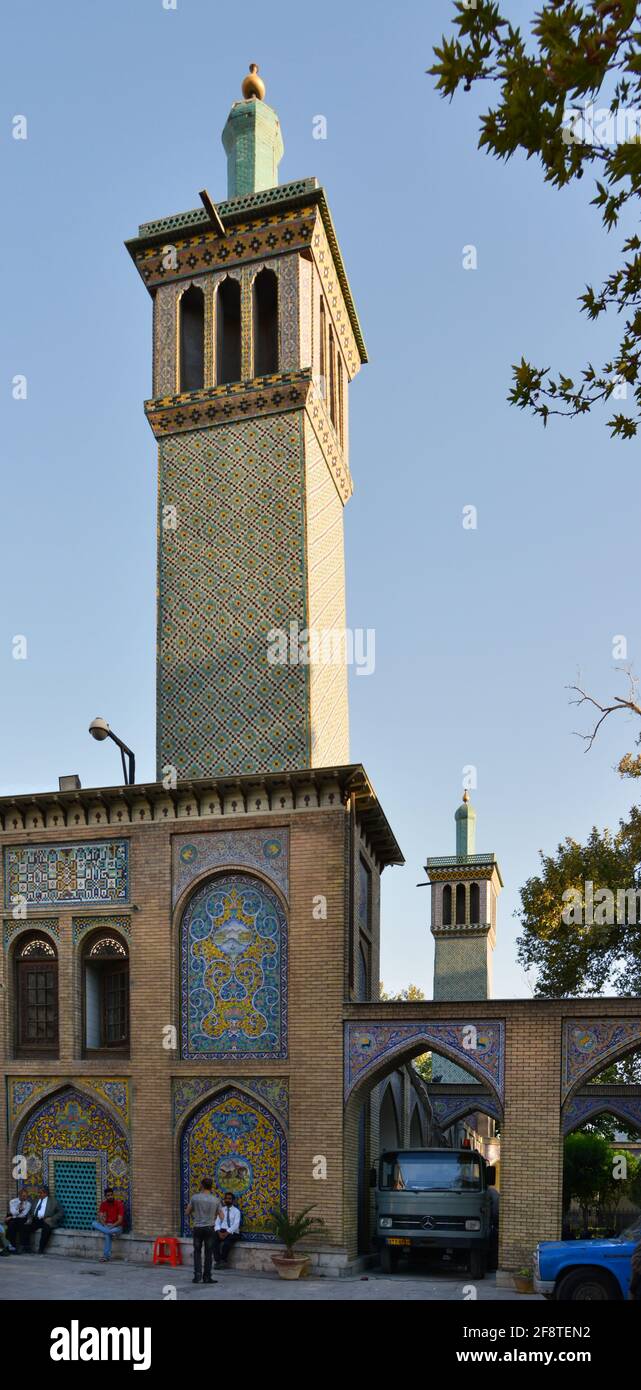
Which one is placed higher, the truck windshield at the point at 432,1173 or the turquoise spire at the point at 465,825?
the turquoise spire at the point at 465,825

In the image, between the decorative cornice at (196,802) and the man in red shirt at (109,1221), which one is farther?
the decorative cornice at (196,802)

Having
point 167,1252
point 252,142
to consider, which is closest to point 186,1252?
point 167,1252

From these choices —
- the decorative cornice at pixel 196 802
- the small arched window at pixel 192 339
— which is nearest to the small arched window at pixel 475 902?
the decorative cornice at pixel 196 802

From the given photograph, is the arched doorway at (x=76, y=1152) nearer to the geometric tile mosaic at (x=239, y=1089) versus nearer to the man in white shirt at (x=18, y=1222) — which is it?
the man in white shirt at (x=18, y=1222)

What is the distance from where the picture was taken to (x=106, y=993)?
20406 millimetres

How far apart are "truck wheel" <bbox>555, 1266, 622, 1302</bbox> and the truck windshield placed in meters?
5.71

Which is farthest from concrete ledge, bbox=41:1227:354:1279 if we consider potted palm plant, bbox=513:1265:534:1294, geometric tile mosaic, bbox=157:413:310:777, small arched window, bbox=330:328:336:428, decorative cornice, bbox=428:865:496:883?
decorative cornice, bbox=428:865:496:883

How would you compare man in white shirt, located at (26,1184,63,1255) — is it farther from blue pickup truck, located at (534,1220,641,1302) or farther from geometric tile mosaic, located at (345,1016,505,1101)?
blue pickup truck, located at (534,1220,641,1302)

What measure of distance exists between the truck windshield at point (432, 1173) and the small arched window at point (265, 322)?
1346 cm

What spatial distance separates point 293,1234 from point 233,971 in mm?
3830

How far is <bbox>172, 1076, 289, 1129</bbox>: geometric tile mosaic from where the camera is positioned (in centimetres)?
1850

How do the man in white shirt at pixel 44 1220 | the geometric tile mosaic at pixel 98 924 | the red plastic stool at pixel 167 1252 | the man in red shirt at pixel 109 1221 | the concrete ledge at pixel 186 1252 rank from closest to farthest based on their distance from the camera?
the concrete ledge at pixel 186 1252 < the red plastic stool at pixel 167 1252 < the man in red shirt at pixel 109 1221 < the man in white shirt at pixel 44 1220 < the geometric tile mosaic at pixel 98 924

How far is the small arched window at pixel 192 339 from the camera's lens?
2348 centimetres
